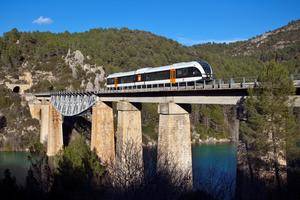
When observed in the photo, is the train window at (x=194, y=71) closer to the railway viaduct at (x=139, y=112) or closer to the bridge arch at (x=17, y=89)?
the railway viaduct at (x=139, y=112)

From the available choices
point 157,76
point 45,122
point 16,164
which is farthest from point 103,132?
point 45,122

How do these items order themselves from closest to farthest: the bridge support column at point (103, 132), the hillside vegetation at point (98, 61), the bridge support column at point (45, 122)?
the bridge support column at point (103, 132) → the bridge support column at point (45, 122) → the hillside vegetation at point (98, 61)

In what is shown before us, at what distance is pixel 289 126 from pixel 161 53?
124692 mm

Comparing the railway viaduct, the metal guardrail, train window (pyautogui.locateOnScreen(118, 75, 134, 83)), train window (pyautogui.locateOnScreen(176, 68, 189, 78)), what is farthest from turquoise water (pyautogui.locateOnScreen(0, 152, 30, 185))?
train window (pyautogui.locateOnScreen(176, 68, 189, 78))

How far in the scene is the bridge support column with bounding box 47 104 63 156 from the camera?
58.9 meters

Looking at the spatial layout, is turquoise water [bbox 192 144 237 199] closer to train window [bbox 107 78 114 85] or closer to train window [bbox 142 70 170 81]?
train window [bbox 142 70 170 81]

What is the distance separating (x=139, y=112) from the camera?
3822 centimetres

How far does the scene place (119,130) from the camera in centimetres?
3816

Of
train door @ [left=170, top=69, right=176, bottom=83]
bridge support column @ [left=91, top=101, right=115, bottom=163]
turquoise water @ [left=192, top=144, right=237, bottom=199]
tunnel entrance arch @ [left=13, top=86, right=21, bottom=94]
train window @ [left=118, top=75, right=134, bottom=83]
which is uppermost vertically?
tunnel entrance arch @ [left=13, top=86, right=21, bottom=94]

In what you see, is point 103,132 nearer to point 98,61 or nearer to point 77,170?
point 77,170

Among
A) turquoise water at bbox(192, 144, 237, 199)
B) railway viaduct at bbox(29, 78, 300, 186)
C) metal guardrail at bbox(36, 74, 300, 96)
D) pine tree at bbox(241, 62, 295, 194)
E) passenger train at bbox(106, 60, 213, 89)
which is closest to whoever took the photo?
turquoise water at bbox(192, 144, 237, 199)

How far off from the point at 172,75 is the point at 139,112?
9.04 m

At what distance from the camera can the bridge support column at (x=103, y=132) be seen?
42.9 metres

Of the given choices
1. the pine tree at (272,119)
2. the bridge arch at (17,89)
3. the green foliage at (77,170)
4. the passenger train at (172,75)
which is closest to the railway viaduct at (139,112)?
the passenger train at (172,75)
